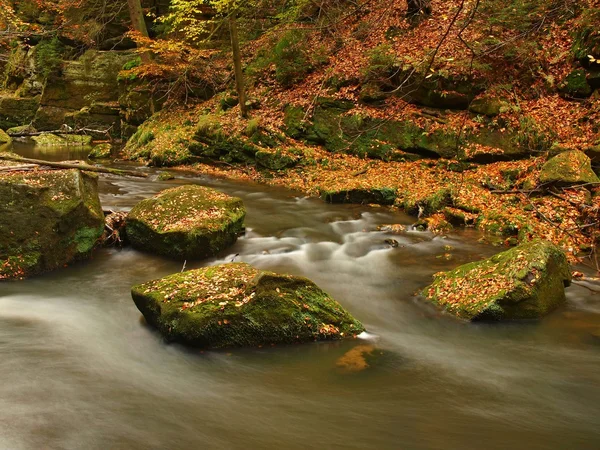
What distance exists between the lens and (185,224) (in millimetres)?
7484

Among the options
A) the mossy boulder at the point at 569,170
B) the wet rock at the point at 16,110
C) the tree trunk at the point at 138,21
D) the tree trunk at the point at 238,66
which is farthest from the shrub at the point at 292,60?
the wet rock at the point at 16,110

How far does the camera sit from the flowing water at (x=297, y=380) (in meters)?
3.56

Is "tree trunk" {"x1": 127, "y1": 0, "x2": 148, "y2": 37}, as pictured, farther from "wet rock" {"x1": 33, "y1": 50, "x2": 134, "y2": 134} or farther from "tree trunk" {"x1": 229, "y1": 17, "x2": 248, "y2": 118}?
"tree trunk" {"x1": 229, "y1": 17, "x2": 248, "y2": 118}

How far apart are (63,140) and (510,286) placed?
22015mm

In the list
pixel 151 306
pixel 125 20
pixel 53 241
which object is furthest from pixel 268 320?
pixel 125 20

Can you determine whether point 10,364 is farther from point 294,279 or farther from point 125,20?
point 125,20

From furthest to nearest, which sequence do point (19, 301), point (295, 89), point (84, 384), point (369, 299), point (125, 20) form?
1. point (125, 20)
2. point (295, 89)
3. point (369, 299)
4. point (19, 301)
5. point (84, 384)

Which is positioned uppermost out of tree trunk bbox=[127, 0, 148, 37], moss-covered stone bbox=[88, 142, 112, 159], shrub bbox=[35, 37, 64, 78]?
tree trunk bbox=[127, 0, 148, 37]

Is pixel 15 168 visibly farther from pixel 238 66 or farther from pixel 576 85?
pixel 576 85

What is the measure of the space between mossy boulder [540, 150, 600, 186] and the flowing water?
11.3 feet

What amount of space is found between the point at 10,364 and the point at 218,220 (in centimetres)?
398

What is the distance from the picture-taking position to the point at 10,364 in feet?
14.4

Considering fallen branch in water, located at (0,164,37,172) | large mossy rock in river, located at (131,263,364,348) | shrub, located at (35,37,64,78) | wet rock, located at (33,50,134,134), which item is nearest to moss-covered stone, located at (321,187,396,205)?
large mossy rock in river, located at (131,263,364,348)

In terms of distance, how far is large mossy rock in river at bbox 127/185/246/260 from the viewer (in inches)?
293
